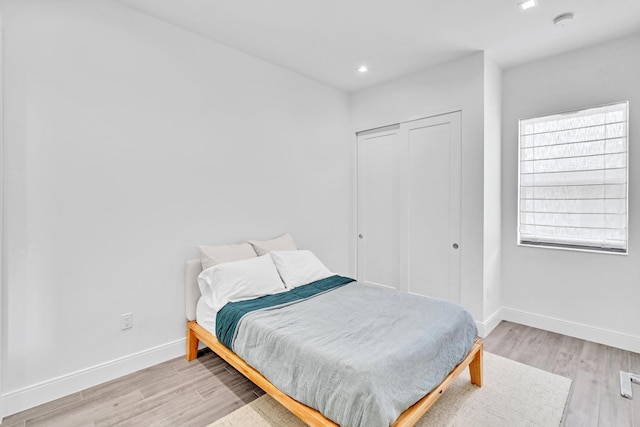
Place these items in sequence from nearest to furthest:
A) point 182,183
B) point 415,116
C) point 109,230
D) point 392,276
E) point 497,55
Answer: point 109,230 → point 182,183 → point 497,55 → point 415,116 → point 392,276

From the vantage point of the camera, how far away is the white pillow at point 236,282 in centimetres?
242

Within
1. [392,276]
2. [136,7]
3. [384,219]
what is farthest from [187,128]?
[392,276]

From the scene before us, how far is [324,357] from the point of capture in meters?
1.59

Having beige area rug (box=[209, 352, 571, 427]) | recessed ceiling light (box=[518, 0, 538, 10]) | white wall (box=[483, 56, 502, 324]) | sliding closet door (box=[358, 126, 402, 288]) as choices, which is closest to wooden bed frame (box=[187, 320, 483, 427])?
beige area rug (box=[209, 352, 571, 427])

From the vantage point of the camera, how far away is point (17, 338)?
6.39ft

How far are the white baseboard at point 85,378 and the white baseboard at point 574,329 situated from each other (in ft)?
11.1

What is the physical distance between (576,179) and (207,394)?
3768 millimetres

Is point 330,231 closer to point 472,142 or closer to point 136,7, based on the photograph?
point 472,142

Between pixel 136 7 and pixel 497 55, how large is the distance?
323 centimetres

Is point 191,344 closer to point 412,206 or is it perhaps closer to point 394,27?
point 412,206

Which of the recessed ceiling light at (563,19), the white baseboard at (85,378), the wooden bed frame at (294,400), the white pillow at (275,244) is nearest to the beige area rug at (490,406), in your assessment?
the wooden bed frame at (294,400)

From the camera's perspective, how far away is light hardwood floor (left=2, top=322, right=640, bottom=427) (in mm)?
1893

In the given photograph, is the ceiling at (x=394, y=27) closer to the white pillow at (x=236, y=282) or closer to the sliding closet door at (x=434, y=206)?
the sliding closet door at (x=434, y=206)

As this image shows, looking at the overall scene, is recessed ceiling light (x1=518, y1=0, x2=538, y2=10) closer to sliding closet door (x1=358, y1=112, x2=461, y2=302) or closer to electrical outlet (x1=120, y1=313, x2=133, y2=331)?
sliding closet door (x1=358, y1=112, x2=461, y2=302)
